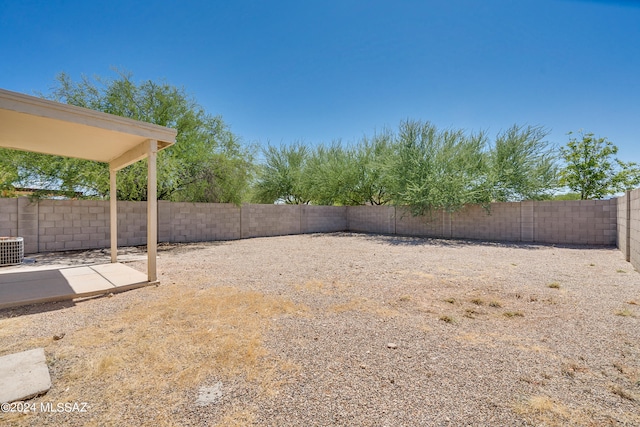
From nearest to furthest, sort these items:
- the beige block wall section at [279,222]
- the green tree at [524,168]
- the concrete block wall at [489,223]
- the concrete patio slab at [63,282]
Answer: the concrete patio slab at [63,282] < the beige block wall section at [279,222] < the concrete block wall at [489,223] < the green tree at [524,168]

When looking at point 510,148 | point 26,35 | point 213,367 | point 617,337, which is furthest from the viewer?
point 510,148

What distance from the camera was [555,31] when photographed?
24.3 feet

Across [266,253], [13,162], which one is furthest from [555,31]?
[13,162]

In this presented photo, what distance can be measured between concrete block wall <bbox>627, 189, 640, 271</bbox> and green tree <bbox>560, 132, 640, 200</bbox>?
35.9ft

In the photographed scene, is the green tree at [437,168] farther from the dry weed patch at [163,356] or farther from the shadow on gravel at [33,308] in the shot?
the shadow on gravel at [33,308]

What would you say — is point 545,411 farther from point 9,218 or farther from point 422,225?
point 422,225

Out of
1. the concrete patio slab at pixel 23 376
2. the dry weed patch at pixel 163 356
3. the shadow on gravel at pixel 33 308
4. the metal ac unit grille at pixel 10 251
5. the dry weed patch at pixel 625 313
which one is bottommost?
the dry weed patch at pixel 625 313

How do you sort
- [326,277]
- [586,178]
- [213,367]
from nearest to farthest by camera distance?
[213,367] < [326,277] < [586,178]

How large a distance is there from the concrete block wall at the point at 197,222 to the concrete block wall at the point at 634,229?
12106mm

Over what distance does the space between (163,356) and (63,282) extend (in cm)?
365

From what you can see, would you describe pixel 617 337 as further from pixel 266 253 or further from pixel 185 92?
pixel 185 92

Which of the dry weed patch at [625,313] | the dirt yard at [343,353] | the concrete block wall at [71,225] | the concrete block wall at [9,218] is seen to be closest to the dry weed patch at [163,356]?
the dirt yard at [343,353]

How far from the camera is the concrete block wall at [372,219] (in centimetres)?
1562

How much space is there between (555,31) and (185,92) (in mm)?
10549
